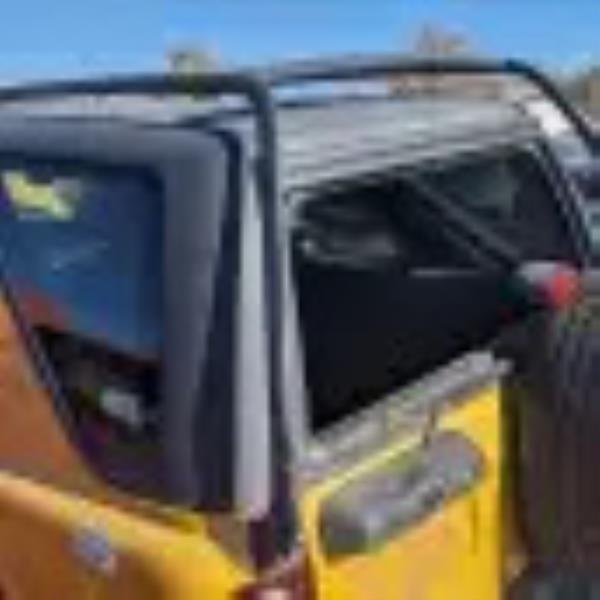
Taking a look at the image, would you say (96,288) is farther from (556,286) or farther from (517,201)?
(517,201)

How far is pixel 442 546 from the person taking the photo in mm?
3168

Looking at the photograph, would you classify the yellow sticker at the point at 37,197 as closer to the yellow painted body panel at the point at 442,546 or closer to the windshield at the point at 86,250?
the windshield at the point at 86,250

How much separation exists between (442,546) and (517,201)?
1236mm

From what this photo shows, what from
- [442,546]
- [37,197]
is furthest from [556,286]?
[37,197]

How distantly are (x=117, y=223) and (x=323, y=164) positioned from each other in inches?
15.7

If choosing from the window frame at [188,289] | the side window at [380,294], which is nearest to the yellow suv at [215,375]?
the window frame at [188,289]

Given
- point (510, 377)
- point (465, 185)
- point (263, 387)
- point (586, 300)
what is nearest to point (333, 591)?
point (263, 387)

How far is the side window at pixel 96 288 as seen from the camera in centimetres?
297

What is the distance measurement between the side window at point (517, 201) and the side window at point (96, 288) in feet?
3.66

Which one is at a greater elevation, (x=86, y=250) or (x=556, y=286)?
(x=86, y=250)

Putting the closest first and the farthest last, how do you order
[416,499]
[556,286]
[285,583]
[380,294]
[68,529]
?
[285,583] < [416,499] < [68,529] < [556,286] < [380,294]

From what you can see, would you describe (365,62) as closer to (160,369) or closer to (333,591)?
(160,369)

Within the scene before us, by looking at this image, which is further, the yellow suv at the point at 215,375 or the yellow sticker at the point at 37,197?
the yellow sticker at the point at 37,197

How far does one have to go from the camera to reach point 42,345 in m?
3.26
